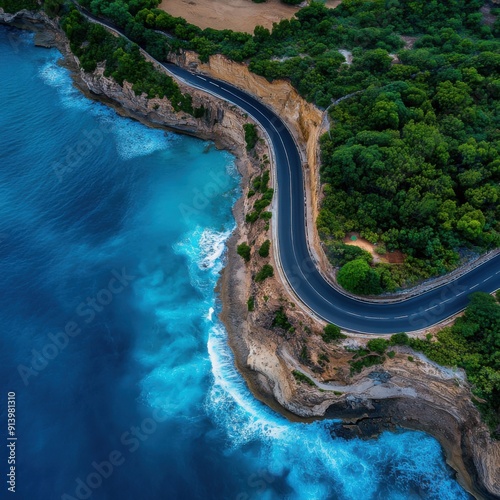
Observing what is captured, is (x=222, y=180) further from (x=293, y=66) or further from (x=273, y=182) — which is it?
(x=293, y=66)

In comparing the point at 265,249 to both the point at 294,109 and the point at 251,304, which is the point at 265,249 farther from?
the point at 294,109

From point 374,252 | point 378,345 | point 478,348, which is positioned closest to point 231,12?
point 374,252

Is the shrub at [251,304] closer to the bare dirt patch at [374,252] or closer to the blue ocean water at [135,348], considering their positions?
the blue ocean water at [135,348]

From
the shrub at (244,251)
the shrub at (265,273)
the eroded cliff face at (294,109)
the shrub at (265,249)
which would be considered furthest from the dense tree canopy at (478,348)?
the shrub at (244,251)

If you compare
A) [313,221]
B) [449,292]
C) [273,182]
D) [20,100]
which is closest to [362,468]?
[449,292]

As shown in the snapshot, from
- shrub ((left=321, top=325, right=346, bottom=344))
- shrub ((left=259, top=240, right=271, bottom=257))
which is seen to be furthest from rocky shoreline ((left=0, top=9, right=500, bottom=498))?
shrub ((left=259, top=240, right=271, bottom=257))

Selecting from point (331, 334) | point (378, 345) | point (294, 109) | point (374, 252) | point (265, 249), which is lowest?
point (331, 334)
